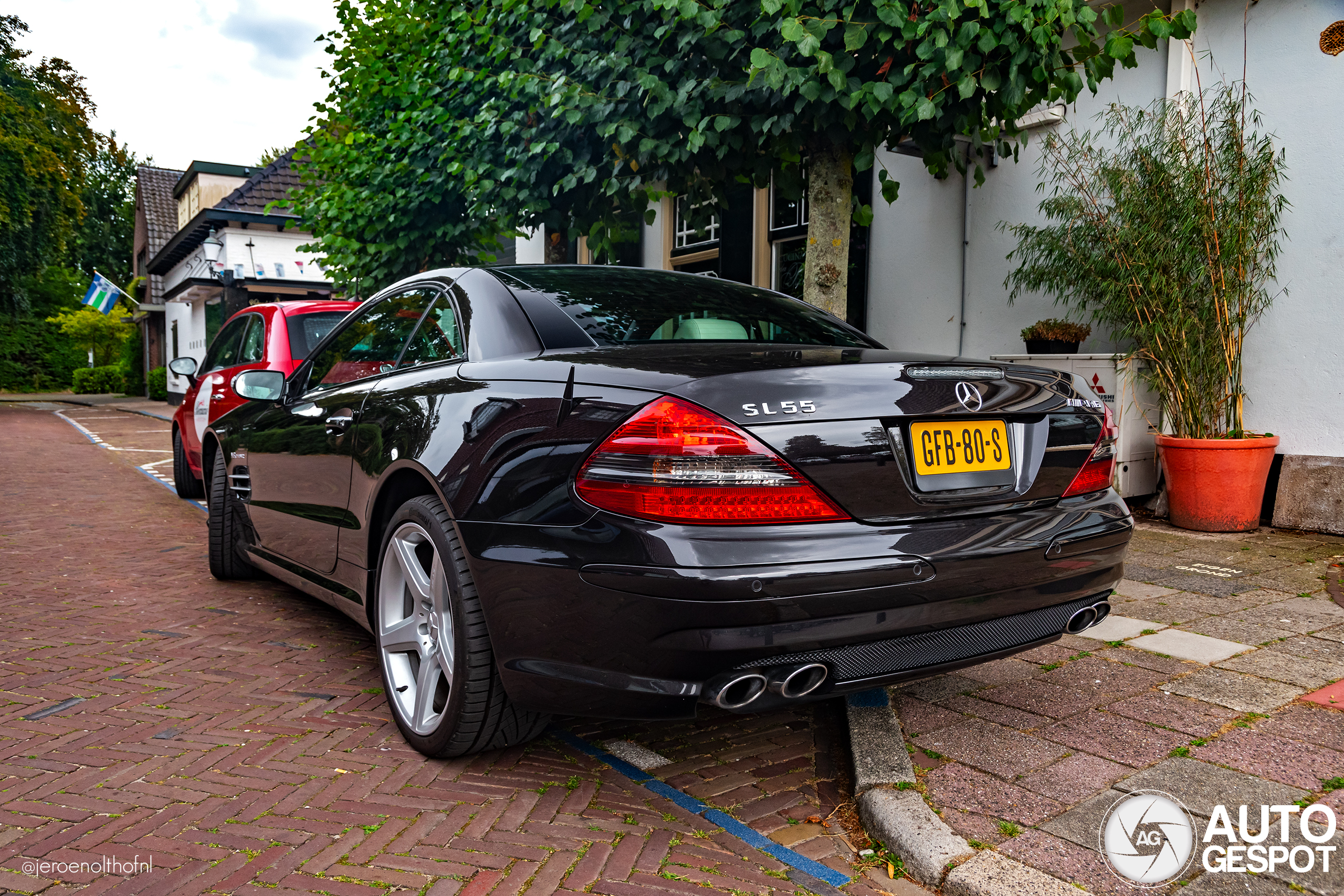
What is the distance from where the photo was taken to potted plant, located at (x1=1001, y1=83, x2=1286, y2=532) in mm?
6344

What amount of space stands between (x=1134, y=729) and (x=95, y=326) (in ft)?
143

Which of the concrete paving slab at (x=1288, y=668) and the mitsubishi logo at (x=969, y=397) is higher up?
the mitsubishi logo at (x=969, y=397)

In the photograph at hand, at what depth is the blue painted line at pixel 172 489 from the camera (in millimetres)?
8258

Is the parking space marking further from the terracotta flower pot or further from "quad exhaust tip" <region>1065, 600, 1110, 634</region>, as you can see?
the terracotta flower pot

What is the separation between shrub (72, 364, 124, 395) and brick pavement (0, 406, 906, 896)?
140 feet

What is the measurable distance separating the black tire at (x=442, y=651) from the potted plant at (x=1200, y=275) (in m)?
5.32

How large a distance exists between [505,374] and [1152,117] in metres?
6.24

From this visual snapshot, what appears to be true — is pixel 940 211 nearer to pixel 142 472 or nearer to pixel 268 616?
pixel 268 616

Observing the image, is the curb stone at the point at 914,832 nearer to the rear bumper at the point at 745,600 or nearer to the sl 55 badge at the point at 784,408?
the rear bumper at the point at 745,600

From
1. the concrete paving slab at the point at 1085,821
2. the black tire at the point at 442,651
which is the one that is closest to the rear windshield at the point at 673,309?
the black tire at the point at 442,651

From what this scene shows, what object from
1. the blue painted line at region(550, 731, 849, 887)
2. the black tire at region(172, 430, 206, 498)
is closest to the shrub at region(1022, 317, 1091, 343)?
the blue painted line at region(550, 731, 849, 887)

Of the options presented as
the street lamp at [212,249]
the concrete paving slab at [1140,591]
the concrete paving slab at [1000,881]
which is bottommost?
the concrete paving slab at [1000,881]

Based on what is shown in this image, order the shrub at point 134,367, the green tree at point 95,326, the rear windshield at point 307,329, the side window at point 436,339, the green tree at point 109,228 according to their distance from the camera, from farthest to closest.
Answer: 1. the green tree at point 109,228
2. the green tree at point 95,326
3. the shrub at point 134,367
4. the rear windshield at point 307,329
5. the side window at point 436,339

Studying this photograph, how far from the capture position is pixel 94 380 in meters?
41.4
